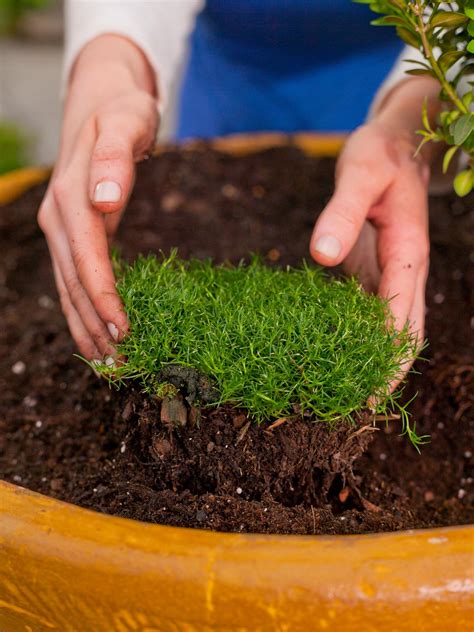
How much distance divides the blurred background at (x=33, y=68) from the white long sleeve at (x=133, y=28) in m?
2.76

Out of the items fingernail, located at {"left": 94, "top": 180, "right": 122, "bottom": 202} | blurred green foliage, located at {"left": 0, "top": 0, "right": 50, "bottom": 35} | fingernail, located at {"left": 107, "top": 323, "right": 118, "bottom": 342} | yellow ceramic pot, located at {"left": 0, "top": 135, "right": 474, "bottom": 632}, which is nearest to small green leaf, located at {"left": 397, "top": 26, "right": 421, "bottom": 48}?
fingernail, located at {"left": 94, "top": 180, "right": 122, "bottom": 202}

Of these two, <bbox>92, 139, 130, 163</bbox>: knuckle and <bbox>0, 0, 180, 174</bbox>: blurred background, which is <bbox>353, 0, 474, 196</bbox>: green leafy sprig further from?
<bbox>0, 0, 180, 174</bbox>: blurred background

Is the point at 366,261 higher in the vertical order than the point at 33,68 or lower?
higher

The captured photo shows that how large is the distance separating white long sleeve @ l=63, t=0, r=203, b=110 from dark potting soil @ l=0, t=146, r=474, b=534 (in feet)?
1.29

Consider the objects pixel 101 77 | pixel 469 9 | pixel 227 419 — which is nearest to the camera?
pixel 469 9

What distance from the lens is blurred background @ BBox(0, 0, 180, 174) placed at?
496 centimetres

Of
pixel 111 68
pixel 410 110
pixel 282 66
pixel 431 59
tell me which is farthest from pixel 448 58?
pixel 282 66

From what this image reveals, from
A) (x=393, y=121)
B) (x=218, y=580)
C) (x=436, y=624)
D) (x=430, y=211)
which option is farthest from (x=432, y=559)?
(x=430, y=211)

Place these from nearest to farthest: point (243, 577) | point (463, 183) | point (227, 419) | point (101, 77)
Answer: point (243, 577) < point (227, 419) < point (463, 183) < point (101, 77)

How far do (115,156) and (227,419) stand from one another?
49 centimetres

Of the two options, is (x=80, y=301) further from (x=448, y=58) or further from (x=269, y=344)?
(x=448, y=58)

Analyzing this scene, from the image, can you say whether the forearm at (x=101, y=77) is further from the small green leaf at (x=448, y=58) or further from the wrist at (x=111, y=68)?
the small green leaf at (x=448, y=58)

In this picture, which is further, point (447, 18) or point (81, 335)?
point (81, 335)

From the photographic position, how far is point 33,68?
5.43m
